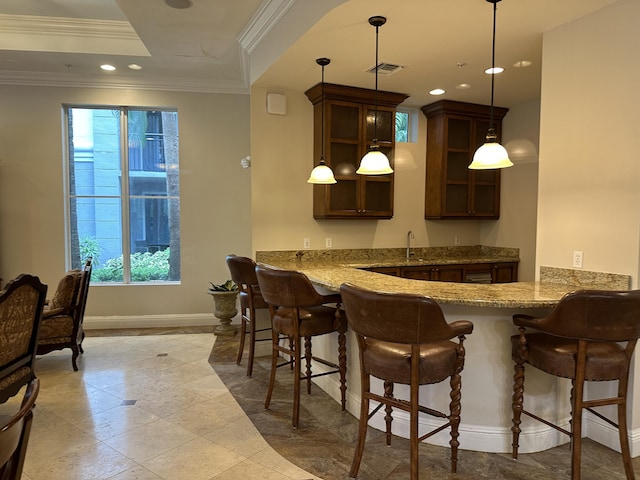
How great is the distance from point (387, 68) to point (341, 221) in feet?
5.59

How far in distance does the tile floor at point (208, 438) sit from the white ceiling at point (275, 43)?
8.81 ft

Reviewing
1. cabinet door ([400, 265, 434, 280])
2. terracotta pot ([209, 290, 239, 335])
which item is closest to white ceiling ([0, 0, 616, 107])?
cabinet door ([400, 265, 434, 280])

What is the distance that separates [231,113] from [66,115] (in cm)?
206

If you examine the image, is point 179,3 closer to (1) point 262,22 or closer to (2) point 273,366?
(1) point 262,22

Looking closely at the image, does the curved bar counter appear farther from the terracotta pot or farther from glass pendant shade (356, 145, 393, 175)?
the terracotta pot

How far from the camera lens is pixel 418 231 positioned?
520 cm

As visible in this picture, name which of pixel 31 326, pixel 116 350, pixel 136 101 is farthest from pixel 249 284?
pixel 136 101

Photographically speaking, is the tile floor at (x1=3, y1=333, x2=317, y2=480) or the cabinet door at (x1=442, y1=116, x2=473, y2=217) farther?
the cabinet door at (x1=442, y1=116, x2=473, y2=217)

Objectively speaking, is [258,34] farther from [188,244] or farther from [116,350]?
[116,350]

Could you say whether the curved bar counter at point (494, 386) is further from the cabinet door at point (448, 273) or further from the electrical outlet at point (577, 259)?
the cabinet door at point (448, 273)

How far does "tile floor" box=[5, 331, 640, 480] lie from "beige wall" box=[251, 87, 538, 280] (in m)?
1.53

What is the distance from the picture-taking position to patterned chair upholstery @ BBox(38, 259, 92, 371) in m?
3.80

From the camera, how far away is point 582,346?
1999mm

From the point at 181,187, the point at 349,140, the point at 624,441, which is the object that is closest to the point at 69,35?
the point at 181,187
